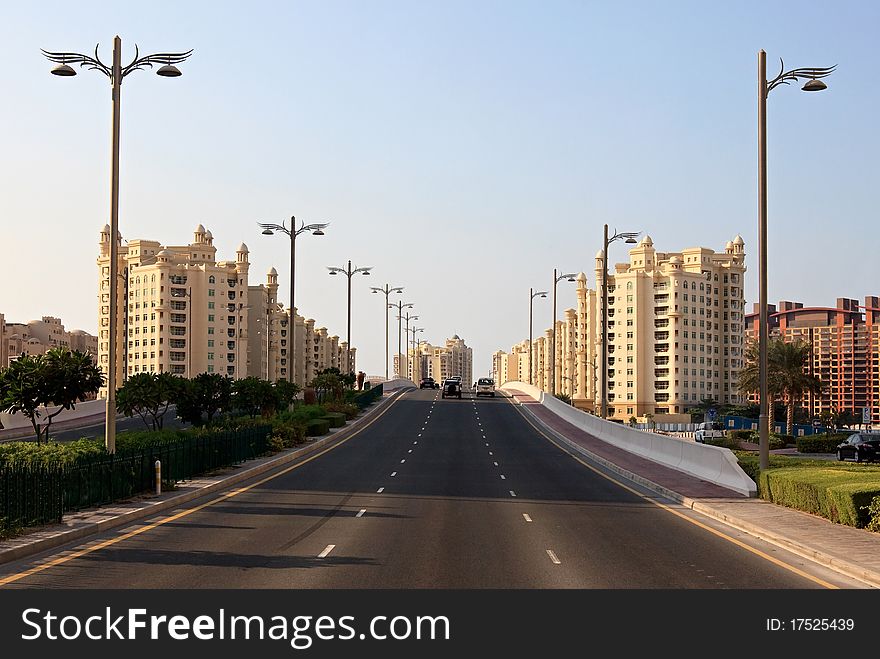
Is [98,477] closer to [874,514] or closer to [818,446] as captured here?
[874,514]

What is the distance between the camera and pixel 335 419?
202 feet

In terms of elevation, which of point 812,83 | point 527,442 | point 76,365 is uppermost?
point 812,83

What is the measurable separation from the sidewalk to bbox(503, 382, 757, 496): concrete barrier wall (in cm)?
37

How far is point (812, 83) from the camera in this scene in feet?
88.5

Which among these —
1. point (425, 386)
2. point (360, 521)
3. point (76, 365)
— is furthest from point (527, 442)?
point (425, 386)

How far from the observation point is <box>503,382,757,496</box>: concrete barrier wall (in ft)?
98.9

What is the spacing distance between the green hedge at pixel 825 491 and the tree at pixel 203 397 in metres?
25.6

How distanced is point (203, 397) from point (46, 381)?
1593 cm

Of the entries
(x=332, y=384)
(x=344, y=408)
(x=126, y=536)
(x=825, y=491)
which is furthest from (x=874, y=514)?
(x=332, y=384)

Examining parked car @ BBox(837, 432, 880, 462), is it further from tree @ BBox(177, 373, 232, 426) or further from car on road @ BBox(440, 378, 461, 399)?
car on road @ BBox(440, 378, 461, 399)

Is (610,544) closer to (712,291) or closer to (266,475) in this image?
(266,475)

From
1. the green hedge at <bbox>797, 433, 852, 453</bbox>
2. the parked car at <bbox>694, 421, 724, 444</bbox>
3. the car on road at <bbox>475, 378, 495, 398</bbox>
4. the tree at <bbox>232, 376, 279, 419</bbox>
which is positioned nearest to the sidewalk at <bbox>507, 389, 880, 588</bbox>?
the tree at <bbox>232, 376, 279, 419</bbox>
